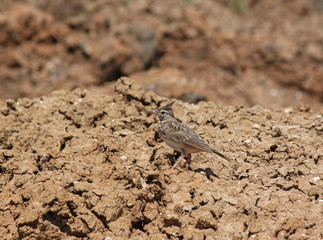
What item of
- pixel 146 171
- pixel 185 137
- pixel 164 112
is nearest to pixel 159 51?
pixel 164 112

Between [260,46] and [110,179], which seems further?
[260,46]

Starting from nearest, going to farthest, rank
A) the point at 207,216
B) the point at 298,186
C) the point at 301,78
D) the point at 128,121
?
the point at 207,216 < the point at 298,186 < the point at 128,121 < the point at 301,78

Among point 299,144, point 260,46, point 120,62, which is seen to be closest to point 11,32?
point 120,62

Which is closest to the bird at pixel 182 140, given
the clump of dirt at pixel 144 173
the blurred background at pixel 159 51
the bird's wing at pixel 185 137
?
the bird's wing at pixel 185 137

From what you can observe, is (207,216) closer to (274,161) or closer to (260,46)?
(274,161)

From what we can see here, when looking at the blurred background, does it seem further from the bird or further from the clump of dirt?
the bird

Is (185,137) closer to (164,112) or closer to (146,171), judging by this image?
(164,112)
